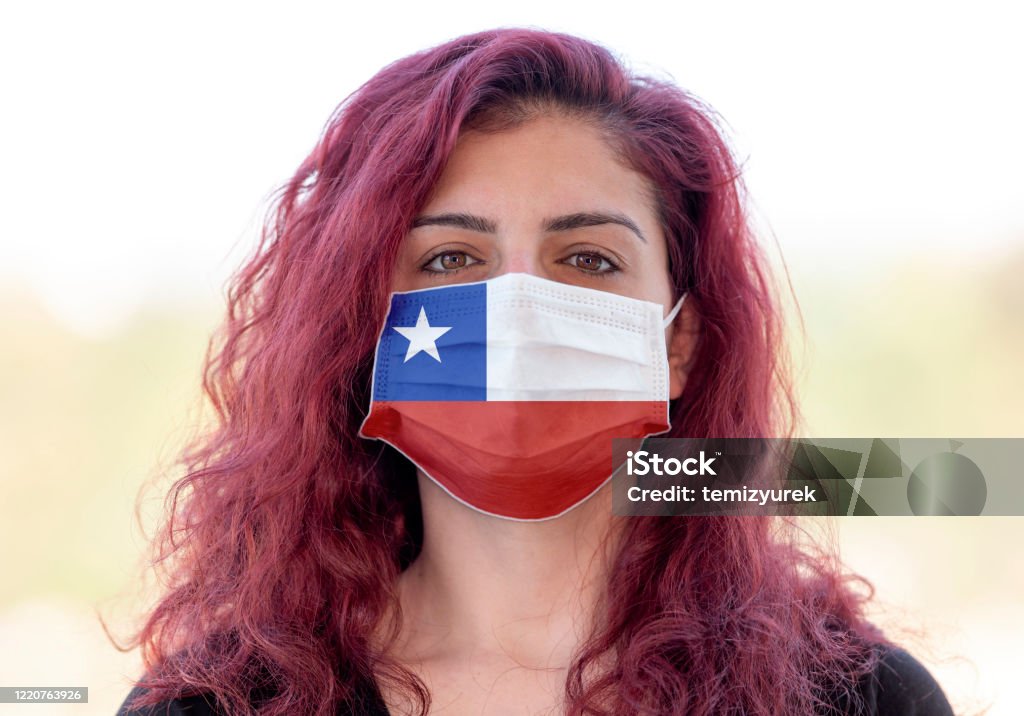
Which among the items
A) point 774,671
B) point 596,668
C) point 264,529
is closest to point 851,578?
point 774,671

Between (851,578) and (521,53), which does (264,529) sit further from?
(851,578)

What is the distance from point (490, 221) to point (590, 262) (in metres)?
0.19

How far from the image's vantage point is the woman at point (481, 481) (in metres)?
1.55

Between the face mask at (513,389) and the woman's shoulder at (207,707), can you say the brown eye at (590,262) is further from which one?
the woman's shoulder at (207,707)

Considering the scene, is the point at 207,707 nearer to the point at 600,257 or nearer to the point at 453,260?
the point at 453,260

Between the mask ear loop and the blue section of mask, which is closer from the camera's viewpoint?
the blue section of mask

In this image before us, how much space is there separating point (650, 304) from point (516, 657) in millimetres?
648

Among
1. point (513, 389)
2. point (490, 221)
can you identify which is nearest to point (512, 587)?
point (513, 389)

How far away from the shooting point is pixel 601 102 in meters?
1.77

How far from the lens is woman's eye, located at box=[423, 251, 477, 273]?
5.33ft

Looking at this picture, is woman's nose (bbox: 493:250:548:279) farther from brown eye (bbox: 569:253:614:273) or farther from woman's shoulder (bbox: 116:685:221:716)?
woman's shoulder (bbox: 116:685:221:716)

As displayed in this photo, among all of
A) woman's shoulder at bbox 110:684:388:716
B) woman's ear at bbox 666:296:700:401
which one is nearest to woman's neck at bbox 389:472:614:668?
woman's shoulder at bbox 110:684:388:716

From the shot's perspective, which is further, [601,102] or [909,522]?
[909,522]

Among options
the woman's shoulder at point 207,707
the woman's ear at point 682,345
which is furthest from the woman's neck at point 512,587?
the woman's ear at point 682,345
